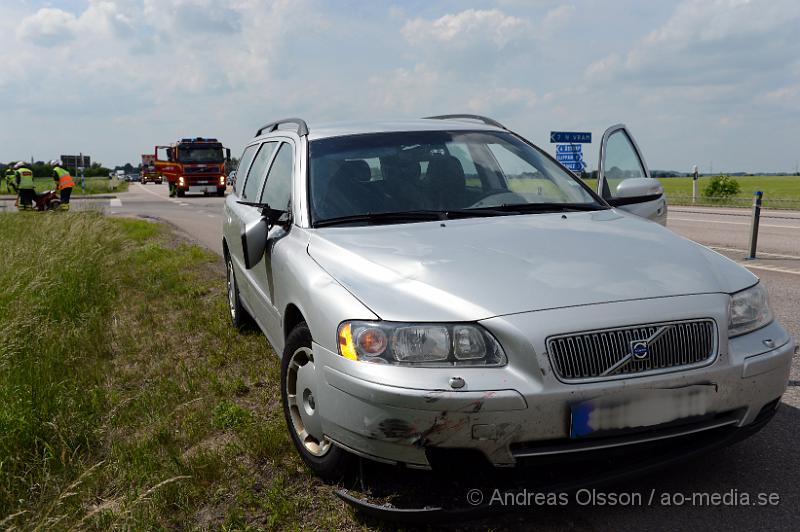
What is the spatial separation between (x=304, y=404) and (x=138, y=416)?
1.54 metres

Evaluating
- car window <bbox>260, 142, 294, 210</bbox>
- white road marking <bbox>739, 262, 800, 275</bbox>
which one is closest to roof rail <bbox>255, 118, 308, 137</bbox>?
car window <bbox>260, 142, 294, 210</bbox>

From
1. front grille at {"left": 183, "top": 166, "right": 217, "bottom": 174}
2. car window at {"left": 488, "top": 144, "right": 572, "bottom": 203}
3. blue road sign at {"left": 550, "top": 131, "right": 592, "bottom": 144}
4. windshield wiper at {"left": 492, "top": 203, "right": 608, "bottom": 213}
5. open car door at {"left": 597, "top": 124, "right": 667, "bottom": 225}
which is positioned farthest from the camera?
front grille at {"left": 183, "top": 166, "right": 217, "bottom": 174}

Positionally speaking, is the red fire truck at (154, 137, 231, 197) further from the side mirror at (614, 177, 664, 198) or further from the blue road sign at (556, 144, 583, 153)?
the side mirror at (614, 177, 664, 198)

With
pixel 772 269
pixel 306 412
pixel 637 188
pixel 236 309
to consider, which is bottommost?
pixel 772 269

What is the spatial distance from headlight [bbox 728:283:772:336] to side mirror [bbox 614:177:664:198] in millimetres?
1405

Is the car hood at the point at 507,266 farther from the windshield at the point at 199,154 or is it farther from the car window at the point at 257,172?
the windshield at the point at 199,154

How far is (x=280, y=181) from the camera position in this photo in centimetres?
457

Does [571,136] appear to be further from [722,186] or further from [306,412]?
[306,412]

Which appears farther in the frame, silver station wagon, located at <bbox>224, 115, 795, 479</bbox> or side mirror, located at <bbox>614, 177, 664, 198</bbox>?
side mirror, located at <bbox>614, 177, 664, 198</bbox>

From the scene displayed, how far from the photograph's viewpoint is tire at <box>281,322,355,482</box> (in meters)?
3.02

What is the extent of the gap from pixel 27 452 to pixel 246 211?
2.16 m

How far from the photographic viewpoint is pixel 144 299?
777 cm

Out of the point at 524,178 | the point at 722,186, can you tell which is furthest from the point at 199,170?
the point at 524,178

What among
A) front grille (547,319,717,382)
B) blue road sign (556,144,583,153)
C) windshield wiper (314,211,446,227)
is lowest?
front grille (547,319,717,382)
